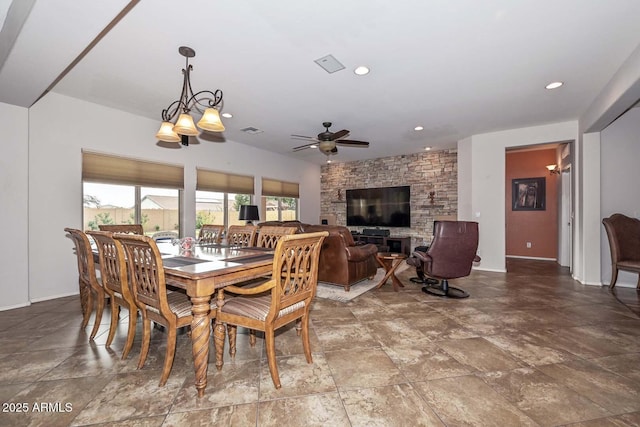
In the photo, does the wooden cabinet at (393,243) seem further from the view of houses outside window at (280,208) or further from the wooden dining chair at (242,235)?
the wooden dining chair at (242,235)

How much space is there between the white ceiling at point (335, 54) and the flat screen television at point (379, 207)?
314 cm

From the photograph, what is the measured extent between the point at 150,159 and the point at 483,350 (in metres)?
5.11

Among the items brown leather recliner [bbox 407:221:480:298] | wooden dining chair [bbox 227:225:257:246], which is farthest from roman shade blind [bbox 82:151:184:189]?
brown leather recliner [bbox 407:221:480:298]

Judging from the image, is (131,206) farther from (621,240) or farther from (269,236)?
(621,240)

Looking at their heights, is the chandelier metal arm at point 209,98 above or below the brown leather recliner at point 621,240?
above

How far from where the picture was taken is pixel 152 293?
180 cm

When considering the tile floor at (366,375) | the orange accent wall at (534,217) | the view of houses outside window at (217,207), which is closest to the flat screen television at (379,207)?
the orange accent wall at (534,217)

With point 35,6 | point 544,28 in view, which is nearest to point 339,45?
point 544,28

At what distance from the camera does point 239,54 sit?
2.67 m

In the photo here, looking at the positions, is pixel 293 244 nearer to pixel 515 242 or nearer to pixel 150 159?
pixel 150 159

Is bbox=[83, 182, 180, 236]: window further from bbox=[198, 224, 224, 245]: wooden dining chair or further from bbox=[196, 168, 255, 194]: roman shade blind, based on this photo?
bbox=[198, 224, 224, 245]: wooden dining chair

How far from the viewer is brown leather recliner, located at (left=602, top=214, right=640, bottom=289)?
384cm

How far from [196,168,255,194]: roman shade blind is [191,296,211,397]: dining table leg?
4.04m

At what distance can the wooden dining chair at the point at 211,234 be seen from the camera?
3.46 meters
